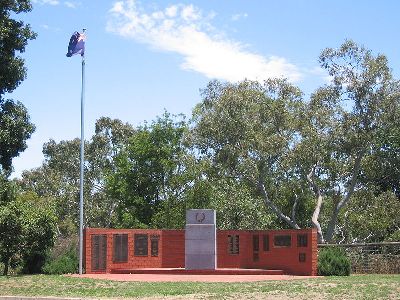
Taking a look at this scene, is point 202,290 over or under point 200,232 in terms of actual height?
under

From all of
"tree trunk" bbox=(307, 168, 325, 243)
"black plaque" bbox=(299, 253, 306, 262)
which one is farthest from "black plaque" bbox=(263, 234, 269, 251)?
A: "tree trunk" bbox=(307, 168, 325, 243)

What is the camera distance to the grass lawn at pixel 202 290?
57.6ft

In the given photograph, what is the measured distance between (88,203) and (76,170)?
32.7ft

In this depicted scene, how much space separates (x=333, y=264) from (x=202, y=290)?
979cm

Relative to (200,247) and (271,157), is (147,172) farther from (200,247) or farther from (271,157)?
(200,247)

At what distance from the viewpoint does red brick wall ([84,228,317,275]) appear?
29.0 metres

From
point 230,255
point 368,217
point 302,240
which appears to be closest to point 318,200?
point 368,217

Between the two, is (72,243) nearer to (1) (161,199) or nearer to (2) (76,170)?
(1) (161,199)

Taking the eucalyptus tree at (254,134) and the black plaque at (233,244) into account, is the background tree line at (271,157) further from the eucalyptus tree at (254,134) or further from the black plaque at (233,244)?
the black plaque at (233,244)

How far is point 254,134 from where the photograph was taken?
117ft

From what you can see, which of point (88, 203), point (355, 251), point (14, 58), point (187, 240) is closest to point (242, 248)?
point (187, 240)

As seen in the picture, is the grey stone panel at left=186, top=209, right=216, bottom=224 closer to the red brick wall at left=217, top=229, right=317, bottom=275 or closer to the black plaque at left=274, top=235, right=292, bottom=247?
the red brick wall at left=217, top=229, right=317, bottom=275

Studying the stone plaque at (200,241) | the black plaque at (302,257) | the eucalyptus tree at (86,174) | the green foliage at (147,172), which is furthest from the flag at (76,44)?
the eucalyptus tree at (86,174)

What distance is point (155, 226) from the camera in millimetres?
47125
